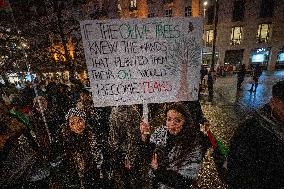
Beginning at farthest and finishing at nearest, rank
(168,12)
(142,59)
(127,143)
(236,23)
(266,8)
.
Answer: (168,12)
(236,23)
(266,8)
(127,143)
(142,59)

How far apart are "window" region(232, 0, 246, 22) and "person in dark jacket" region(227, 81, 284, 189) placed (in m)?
24.9

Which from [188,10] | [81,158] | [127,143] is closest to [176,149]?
[127,143]

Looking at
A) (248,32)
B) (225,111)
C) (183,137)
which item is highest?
(248,32)

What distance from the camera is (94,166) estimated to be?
15.0 ft

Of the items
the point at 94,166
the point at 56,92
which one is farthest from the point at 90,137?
the point at 56,92

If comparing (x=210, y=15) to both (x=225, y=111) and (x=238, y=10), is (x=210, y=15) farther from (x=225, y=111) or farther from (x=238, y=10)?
(x=225, y=111)

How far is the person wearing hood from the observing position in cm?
432

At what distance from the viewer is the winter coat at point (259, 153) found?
7.39ft

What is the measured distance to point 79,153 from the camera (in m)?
4.43

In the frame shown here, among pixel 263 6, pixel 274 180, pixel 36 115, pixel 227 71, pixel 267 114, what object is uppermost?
pixel 263 6

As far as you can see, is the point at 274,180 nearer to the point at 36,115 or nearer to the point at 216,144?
the point at 216,144

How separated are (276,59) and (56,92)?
2380cm

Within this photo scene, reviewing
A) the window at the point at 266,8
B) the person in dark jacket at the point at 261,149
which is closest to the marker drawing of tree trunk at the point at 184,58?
the person in dark jacket at the point at 261,149

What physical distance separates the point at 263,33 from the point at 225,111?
18009 mm
